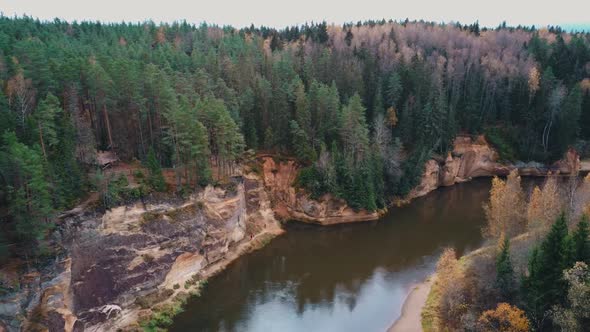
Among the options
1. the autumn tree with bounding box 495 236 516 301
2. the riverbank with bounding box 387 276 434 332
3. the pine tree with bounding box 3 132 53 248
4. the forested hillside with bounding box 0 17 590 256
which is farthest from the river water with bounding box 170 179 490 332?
the pine tree with bounding box 3 132 53 248

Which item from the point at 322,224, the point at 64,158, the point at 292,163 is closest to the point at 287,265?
the point at 322,224

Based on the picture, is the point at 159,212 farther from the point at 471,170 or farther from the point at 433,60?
the point at 433,60

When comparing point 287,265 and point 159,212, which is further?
point 287,265

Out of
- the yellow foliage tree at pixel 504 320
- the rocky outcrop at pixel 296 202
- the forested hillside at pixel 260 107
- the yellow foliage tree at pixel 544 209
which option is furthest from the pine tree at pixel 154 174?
the yellow foliage tree at pixel 544 209

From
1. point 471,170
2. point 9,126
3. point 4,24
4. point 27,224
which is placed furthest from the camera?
point 4,24

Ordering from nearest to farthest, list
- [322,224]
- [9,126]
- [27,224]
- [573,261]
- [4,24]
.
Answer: [573,261]
[27,224]
[9,126]
[322,224]
[4,24]

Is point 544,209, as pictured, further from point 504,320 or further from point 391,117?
point 391,117

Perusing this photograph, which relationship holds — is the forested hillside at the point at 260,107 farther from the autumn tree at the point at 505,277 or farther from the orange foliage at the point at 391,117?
the autumn tree at the point at 505,277
